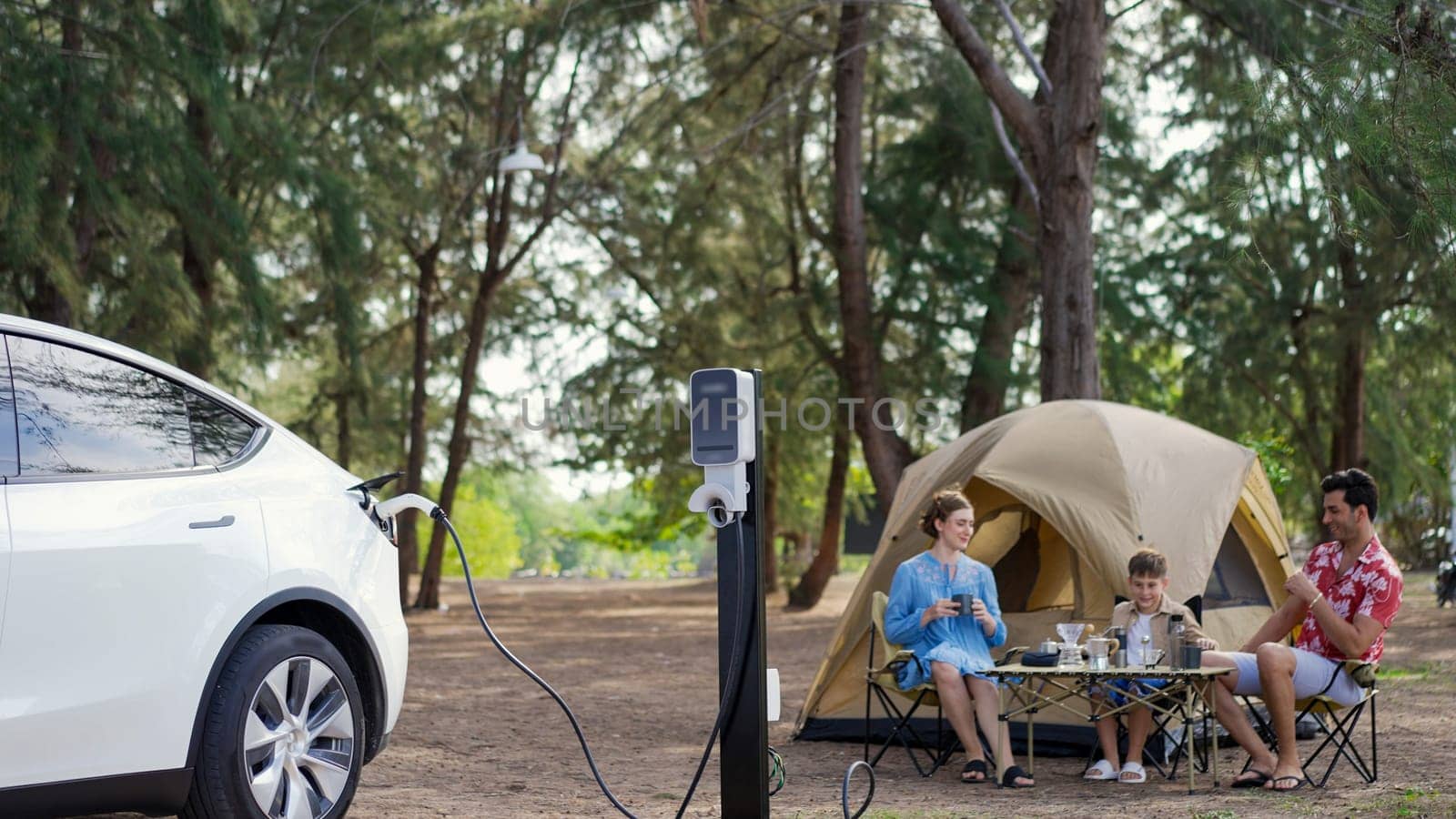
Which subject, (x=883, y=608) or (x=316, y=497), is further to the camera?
(x=883, y=608)

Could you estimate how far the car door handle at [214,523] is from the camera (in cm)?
411

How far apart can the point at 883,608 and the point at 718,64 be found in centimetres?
1020

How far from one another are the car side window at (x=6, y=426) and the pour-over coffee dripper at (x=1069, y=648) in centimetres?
410

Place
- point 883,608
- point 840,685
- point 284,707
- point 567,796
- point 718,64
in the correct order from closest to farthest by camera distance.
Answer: point 284,707, point 567,796, point 883,608, point 840,685, point 718,64

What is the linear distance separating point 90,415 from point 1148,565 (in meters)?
4.39

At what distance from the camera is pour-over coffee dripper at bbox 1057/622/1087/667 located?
621 cm

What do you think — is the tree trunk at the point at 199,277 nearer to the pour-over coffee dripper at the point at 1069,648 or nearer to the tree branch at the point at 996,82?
the tree branch at the point at 996,82

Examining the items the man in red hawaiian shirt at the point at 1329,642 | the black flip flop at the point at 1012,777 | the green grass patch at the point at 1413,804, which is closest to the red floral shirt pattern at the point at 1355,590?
the man in red hawaiian shirt at the point at 1329,642

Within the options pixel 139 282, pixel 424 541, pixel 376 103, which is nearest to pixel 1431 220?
pixel 139 282

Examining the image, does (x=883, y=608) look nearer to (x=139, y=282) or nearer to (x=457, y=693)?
(x=457, y=693)

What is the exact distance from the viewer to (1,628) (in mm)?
3656

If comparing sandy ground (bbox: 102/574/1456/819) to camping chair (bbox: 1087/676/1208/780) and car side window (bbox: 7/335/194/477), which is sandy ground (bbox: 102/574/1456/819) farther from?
car side window (bbox: 7/335/194/477)

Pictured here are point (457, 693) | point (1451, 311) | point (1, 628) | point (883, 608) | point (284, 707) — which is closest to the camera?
point (1, 628)

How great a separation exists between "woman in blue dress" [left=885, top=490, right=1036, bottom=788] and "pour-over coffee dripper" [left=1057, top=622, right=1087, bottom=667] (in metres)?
0.35
